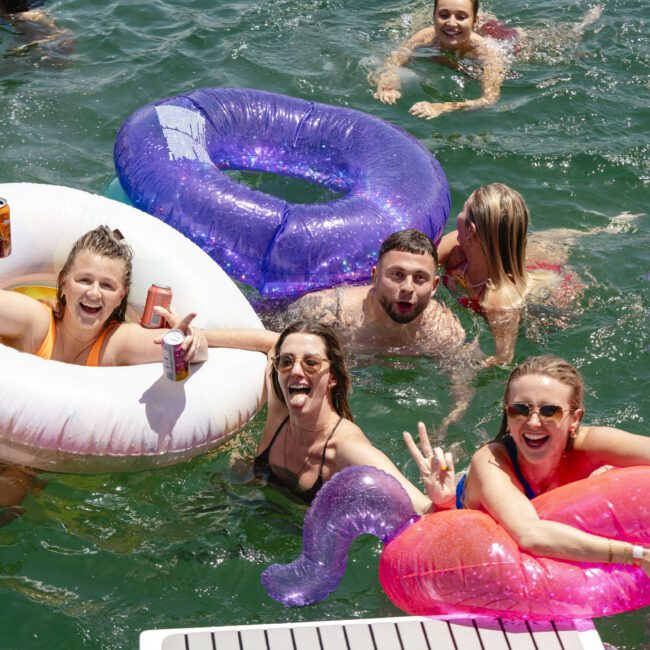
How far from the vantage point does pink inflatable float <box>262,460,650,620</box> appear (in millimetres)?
3949

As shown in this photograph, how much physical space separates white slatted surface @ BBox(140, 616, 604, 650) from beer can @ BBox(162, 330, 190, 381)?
1.38 metres

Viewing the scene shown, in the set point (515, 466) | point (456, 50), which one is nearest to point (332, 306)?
point (515, 466)

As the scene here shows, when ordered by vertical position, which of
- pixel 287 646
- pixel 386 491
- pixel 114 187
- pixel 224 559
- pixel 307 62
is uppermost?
pixel 307 62

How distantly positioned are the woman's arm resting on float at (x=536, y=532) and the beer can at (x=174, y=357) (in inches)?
59.6

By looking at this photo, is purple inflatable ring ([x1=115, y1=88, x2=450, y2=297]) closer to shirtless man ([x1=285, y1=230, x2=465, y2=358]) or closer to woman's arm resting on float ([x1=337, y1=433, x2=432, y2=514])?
shirtless man ([x1=285, y1=230, x2=465, y2=358])

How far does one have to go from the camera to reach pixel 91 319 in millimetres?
5164

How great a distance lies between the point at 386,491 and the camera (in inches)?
168

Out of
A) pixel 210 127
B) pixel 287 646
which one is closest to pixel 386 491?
pixel 287 646

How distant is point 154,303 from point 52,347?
572 millimetres

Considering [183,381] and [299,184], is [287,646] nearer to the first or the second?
[183,381]

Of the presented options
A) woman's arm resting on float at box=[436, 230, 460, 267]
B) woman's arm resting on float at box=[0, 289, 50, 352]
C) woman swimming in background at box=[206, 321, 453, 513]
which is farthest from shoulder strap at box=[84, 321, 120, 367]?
woman's arm resting on float at box=[436, 230, 460, 267]

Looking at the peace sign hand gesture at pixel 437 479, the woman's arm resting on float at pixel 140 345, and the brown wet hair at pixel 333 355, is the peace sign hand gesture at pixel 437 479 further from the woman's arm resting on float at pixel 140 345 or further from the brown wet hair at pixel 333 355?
the woman's arm resting on float at pixel 140 345

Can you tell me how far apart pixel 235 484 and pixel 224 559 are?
0.39m

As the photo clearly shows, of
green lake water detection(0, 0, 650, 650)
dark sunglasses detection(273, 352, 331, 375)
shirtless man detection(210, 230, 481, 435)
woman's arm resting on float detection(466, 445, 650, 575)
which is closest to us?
woman's arm resting on float detection(466, 445, 650, 575)
